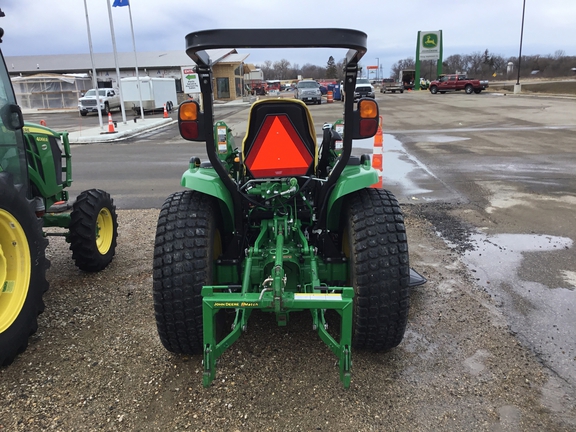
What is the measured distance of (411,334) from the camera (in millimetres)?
3391

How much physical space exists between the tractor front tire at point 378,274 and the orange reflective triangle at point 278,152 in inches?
23.6

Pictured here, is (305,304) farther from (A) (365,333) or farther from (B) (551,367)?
(B) (551,367)

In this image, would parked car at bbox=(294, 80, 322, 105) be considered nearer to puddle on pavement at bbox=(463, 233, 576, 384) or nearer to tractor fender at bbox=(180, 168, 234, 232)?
puddle on pavement at bbox=(463, 233, 576, 384)

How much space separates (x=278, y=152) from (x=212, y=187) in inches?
22.4

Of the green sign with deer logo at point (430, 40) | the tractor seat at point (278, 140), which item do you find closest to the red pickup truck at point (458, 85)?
the green sign with deer logo at point (430, 40)

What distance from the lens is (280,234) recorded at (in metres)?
3.02

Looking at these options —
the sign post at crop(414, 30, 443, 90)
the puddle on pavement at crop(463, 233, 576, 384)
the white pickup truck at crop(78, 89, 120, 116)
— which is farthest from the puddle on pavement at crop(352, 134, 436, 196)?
the sign post at crop(414, 30, 443, 90)

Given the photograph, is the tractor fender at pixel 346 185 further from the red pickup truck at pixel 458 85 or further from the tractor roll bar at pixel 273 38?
the red pickup truck at pixel 458 85

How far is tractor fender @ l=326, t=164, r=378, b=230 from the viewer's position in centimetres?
296

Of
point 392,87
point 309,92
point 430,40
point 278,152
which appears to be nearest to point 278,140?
point 278,152

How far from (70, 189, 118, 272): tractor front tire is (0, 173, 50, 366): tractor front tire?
120cm

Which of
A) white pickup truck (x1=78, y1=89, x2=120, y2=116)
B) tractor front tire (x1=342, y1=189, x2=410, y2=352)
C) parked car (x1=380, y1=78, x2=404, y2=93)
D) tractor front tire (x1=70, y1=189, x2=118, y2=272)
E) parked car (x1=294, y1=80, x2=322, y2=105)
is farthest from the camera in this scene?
parked car (x1=380, y1=78, x2=404, y2=93)

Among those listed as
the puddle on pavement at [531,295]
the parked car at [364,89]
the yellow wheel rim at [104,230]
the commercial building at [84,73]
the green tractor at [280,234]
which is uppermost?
the commercial building at [84,73]

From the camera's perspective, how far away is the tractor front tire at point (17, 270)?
2930mm
